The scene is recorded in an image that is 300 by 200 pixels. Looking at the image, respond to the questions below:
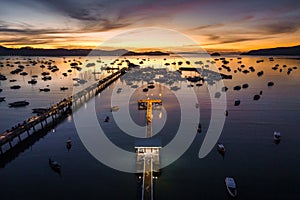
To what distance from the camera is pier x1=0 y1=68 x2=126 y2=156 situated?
5189 cm

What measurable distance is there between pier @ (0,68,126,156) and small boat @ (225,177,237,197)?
132ft

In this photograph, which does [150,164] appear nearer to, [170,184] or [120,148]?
[170,184]

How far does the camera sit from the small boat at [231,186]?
35.7 metres

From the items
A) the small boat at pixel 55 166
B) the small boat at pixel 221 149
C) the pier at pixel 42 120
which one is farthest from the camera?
the pier at pixel 42 120

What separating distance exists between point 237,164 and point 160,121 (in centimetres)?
2755

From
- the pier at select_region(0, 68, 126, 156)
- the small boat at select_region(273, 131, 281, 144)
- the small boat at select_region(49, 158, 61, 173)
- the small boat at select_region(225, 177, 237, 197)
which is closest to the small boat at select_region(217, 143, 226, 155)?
the small boat at select_region(225, 177, 237, 197)

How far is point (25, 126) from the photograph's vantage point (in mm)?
56062

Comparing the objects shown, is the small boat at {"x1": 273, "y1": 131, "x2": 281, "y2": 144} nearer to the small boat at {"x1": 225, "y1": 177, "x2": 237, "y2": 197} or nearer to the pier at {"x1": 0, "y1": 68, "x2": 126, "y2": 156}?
the small boat at {"x1": 225, "y1": 177, "x2": 237, "y2": 197}

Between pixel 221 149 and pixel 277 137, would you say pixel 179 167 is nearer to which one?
pixel 221 149

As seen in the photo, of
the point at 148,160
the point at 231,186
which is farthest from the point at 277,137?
the point at 148,160

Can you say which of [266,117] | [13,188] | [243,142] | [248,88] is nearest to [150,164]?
[13,188]

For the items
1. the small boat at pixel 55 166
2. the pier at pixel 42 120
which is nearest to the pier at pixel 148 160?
the small boat at pixel 55 166

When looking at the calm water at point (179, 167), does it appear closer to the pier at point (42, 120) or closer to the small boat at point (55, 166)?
the small boat at point (55, 166)

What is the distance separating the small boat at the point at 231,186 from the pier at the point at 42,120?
132ft
